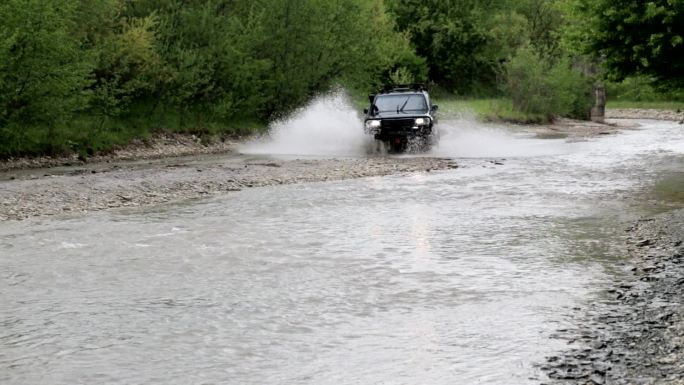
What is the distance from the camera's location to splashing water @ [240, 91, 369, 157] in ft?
106

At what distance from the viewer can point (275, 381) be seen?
22.4 feet

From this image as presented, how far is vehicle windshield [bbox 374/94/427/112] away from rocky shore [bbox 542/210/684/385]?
16.7m

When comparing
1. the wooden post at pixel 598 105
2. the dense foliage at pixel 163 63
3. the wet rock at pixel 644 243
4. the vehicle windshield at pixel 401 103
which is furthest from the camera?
the wooden post at pixel 598 105

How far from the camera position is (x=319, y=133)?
35875 mm

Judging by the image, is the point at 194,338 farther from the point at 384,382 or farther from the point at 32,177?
the point at 32,177

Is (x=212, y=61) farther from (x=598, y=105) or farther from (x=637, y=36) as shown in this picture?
(x=598, y=105)

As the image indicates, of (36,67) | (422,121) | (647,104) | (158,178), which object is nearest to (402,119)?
(422,121)

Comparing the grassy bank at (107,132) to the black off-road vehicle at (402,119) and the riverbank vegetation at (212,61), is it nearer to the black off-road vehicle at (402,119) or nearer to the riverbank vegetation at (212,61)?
the riverbank vegetation at (212,61)

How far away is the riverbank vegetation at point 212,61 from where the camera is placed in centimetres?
1612

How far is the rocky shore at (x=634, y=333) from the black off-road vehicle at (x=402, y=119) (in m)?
16.2

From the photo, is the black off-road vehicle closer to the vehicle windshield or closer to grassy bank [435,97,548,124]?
the vehicle windshield

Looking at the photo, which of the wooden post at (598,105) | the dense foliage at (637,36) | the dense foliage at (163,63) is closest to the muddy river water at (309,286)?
the dense foliage at (637,36)

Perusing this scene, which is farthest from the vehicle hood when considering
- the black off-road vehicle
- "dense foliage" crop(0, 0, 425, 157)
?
"dense foliage" crop(0, 0, 425, 157)

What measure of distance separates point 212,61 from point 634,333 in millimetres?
27596
